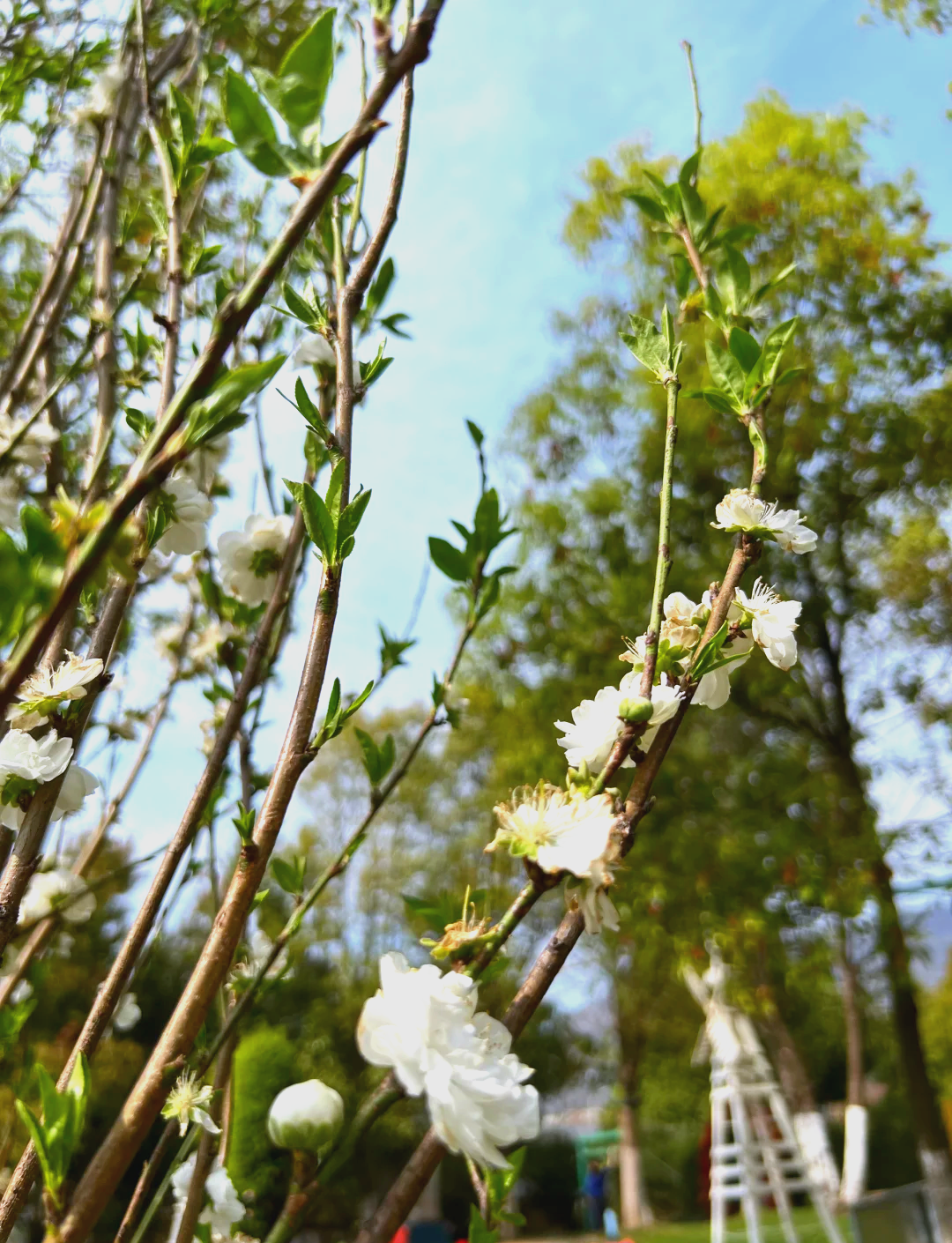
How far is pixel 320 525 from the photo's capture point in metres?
0.51

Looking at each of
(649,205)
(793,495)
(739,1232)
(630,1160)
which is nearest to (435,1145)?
(649,205)

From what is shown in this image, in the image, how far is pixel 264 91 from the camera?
1.23ft

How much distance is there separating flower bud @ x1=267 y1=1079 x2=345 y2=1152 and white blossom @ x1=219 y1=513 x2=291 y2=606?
1.73ft

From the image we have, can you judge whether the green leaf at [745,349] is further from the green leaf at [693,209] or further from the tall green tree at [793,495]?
the tall green tree at [793,495]

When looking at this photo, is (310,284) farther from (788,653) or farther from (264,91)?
(788,653)

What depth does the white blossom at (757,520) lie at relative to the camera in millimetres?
596

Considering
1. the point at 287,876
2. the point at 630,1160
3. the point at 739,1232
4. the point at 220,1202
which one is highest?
the point at 287,876

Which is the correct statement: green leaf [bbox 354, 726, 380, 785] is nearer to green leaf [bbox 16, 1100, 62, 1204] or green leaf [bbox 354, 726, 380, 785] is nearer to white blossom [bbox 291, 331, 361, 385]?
green leaf [bbox 16, 1100, 62, 1204]

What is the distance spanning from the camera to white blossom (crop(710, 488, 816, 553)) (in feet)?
1.95

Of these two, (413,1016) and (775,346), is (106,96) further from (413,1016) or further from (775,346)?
(413,1016)

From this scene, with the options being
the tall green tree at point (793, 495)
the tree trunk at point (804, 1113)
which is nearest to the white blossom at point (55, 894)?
the tall green tree at point (793, 495)

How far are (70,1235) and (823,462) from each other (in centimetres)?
545

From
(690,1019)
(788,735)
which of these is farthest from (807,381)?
(690,1019)

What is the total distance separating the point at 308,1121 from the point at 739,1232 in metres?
11.2
